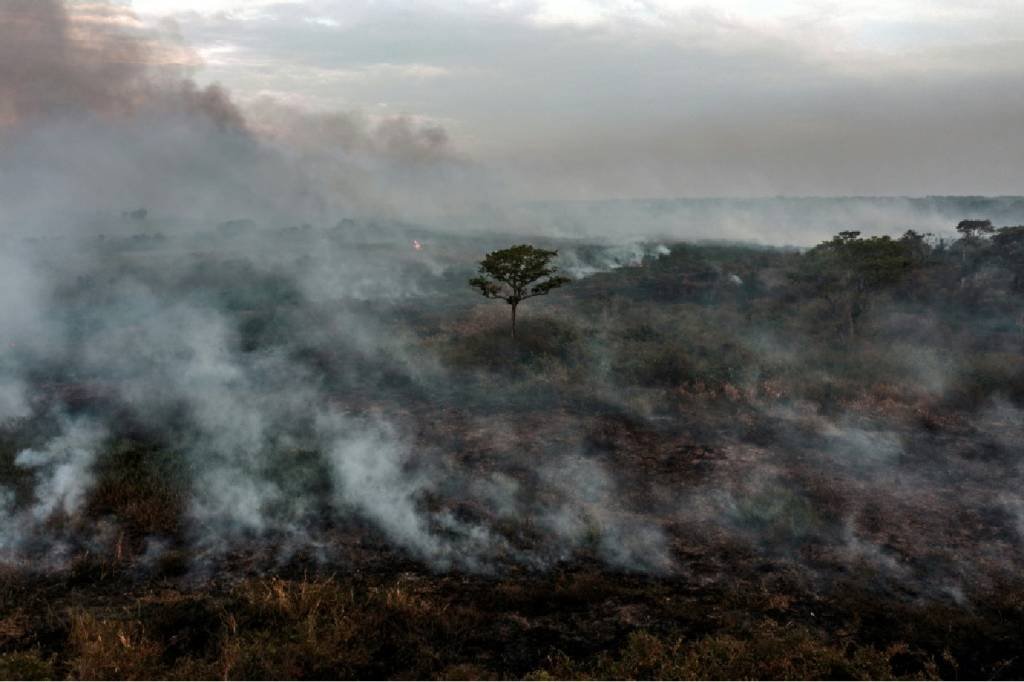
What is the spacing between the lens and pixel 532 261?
29.8 metres

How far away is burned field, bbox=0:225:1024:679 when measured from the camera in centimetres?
990

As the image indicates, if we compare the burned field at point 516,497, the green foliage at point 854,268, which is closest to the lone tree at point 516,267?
the burned field at point 516,497

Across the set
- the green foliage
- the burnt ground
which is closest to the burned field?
the burnt ground

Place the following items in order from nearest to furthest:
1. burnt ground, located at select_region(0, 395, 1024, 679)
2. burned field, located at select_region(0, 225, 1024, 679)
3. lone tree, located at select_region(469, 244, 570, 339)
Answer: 1. burnt ground, located at select_region(0, 395, 1024, 679)
2. burned field, located at select_region(0, 225, 1024, 679)
3. lone tree, located at select_region(469, 244, 570, 339)

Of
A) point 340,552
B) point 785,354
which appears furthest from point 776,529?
point 785,354

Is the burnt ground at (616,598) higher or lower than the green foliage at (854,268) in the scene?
lower

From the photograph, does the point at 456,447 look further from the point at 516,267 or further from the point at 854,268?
the point at 854,268

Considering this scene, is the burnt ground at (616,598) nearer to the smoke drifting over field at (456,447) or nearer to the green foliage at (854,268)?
the smoke drifting over field at (456,447)

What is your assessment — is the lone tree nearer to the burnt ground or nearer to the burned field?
the burned field

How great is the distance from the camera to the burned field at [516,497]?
32.5 ft

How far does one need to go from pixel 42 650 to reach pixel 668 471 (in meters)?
14.5

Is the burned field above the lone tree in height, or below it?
below

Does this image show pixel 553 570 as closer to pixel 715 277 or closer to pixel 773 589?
pixel 773 589

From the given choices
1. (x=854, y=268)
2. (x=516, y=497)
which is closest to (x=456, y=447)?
(x=516, y=497)
